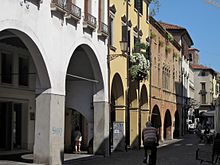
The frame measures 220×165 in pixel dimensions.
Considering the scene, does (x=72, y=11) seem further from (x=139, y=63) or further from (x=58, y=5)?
A: (x=139, y=63)

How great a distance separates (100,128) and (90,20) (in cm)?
557

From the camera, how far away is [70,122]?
29.1 metres

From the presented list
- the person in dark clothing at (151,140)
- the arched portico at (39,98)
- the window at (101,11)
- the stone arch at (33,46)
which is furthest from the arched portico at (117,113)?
the stone arch at (33,46)

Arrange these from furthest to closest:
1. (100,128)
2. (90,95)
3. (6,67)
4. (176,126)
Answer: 1. (176,126)
2. (90,95)
3. (100,128)
4. (6,67)

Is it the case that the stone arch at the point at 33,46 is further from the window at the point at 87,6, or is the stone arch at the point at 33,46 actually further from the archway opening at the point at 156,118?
the archway opening at the point at 156,118

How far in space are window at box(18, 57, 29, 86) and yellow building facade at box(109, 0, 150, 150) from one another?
14.1ft

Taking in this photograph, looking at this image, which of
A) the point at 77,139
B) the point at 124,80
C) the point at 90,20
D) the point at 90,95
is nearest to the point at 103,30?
the point at 90,20

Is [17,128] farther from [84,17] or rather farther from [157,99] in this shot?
[157,99]

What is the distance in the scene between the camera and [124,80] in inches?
1168

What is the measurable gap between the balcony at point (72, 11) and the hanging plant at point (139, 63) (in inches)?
383

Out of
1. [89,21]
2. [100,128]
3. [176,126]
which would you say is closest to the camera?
[89,21]

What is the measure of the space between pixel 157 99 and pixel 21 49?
1830 centimetres

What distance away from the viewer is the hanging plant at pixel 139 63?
30.5m

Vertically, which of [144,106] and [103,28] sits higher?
[103,28]
